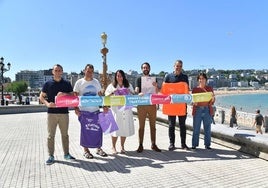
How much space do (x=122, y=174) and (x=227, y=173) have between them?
5.96ft

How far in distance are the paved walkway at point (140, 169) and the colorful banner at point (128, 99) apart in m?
1.15

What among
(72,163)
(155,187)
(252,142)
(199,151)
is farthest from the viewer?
(199,151)

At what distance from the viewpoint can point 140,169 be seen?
6.15 meters

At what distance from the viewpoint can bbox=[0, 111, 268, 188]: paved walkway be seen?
5.37 metres

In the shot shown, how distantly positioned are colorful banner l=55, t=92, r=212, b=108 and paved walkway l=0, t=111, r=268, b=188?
45.3 inches

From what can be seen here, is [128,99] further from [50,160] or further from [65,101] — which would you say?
[50,160]

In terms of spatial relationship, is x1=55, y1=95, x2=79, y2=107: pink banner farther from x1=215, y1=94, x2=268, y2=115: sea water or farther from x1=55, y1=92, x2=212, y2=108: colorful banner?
x1=215, y1=94, x2=268, y2=115: sea water

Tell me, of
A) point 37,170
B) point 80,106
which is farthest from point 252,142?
point 37,170

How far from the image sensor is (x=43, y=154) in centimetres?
773

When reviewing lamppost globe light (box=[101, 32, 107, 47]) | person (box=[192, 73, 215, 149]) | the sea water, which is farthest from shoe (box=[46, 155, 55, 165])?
the sea water

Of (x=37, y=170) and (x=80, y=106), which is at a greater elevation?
(x=80, y=106)

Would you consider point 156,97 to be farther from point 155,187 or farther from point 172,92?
point 155,187

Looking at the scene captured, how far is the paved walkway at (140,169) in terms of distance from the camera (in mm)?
5367

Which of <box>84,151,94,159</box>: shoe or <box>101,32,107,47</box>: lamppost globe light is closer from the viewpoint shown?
<box>84,151,94,159</box>: shoe
